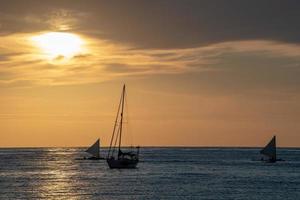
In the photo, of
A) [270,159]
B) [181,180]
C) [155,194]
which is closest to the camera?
[155,194]

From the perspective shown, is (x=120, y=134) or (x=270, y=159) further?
(x=270, y=159)

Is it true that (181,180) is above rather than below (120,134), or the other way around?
below

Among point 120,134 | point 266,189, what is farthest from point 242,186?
point 120,134

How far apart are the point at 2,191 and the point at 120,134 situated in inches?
2209

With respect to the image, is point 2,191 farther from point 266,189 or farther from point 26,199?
point 266,189

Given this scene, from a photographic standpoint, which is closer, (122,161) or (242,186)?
(242,186)

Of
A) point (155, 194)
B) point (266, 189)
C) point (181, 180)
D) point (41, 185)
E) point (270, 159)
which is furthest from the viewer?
point (270, 159)

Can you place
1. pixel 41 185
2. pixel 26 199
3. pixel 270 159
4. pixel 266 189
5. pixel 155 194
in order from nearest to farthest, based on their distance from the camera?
pixel 26 199 → pixel 155 194 → pixel 266 189 → pixel 41 185 → pixel 270 159

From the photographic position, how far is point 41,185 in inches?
4289

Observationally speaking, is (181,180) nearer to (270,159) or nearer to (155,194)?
(155,194)

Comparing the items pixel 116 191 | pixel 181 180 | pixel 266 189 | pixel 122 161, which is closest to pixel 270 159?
pixel 122 161

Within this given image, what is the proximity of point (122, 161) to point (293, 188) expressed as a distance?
55954mm

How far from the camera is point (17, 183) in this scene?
11244 cm

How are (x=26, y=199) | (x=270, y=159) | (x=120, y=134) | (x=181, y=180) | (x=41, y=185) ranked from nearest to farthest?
1. (x=26, y=199)
2. (x=41, y=185)
3. (x=181, y=180)
4. (x=120, y=134)
5. (x=270, y=159)
